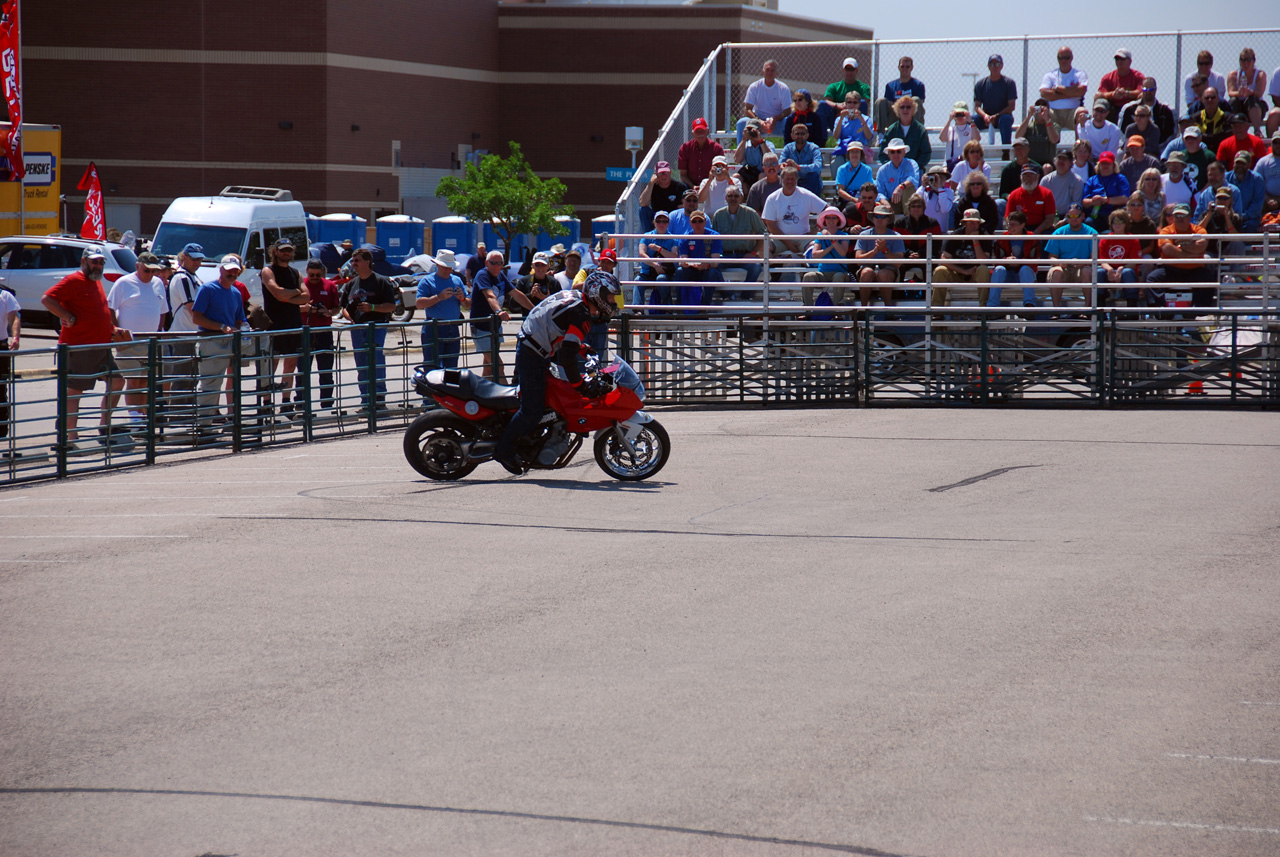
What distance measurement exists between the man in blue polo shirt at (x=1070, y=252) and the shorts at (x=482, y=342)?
23.7 ft

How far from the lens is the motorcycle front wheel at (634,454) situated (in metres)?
12.1

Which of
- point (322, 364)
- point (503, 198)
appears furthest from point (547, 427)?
point (503, 198)

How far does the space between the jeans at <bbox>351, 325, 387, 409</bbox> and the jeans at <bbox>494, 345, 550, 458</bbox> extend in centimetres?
466

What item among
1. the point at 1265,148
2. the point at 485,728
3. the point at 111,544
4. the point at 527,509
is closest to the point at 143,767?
the point at 485,728

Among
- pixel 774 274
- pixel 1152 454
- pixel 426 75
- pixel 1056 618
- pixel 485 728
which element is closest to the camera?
pixel 485 728

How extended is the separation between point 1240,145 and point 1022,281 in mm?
4103

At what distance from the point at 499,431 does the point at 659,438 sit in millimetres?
1353

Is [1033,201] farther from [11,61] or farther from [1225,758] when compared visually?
[11,61]

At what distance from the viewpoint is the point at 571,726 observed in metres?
5.66

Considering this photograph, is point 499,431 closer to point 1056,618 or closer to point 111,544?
point 111,544

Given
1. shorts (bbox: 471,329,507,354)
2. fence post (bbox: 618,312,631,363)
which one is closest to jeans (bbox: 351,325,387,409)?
shorts (bbox: 471,329,507,354)

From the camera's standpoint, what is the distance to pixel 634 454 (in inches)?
476

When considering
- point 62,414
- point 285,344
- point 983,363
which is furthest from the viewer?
point 983,363

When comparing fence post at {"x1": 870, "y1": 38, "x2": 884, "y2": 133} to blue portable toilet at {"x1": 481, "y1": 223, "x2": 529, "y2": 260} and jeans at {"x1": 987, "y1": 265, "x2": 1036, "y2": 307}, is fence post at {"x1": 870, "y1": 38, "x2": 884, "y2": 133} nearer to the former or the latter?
jeans at {"x1": 987, "y1": 265, "x2": 1036, "y2": 307}
